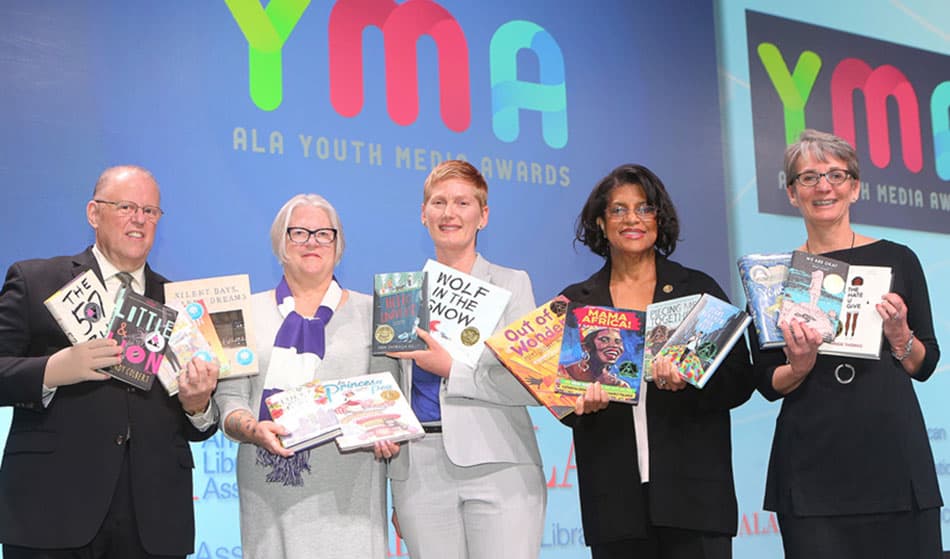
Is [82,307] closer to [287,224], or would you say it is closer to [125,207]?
[125,207]

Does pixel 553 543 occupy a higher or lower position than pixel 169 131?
lower

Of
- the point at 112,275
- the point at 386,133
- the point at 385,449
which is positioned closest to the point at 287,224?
the point at 112,275

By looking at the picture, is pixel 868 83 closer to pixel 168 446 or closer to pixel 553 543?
pixel 553 543

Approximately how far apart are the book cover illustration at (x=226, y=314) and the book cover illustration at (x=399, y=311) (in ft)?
1.22

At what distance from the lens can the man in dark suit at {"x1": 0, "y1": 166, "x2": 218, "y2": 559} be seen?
2.59 meters

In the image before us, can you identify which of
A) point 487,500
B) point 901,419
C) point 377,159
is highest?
point 377,159

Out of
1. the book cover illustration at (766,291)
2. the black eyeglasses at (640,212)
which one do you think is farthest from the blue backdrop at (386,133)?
the book cover illustration at (766,291)

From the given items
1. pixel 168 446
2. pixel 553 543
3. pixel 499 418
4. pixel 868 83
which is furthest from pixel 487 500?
pixel 868 83

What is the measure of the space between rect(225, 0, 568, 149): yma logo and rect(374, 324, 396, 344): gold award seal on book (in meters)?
1.77

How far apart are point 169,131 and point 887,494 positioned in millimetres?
3043

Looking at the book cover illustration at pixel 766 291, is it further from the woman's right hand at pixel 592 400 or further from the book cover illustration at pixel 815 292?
the woman's right hand at pixel 592 400

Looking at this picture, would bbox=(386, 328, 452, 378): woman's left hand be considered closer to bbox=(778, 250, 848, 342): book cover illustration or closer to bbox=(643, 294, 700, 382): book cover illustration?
bbox=(643, 294, 700, 382): book cover illustration

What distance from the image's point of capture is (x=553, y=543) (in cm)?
461

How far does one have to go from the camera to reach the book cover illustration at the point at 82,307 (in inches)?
103
